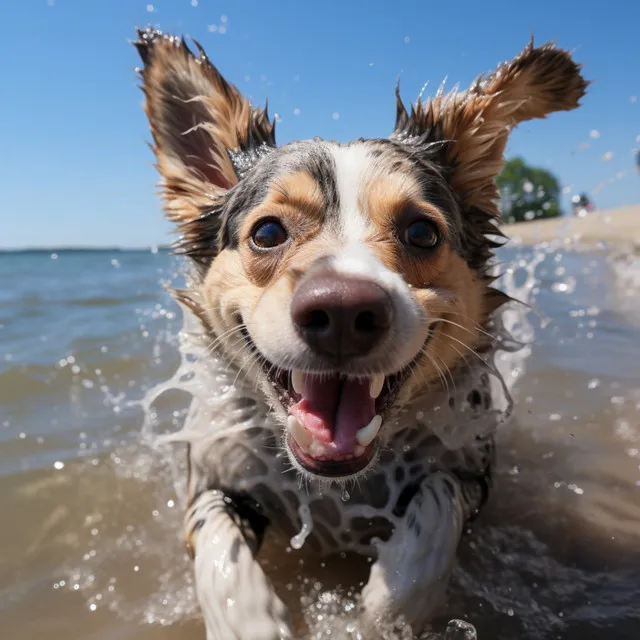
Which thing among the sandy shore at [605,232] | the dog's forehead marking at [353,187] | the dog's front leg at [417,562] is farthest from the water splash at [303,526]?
the sandy shore at [605,232]

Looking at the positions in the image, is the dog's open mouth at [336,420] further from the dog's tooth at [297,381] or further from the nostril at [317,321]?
the nostril at [317,321]

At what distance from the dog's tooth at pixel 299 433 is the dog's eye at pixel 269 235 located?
79cm

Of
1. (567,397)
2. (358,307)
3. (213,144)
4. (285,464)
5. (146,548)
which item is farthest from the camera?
(567,397)

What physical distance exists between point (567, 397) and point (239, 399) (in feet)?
9.64

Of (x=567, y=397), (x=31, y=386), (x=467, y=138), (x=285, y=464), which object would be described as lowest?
(x=31, y=386)

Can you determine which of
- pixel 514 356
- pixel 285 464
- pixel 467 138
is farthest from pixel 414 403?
pixel 514 356

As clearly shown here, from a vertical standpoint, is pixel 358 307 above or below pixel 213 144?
below

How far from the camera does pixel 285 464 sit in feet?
9.73

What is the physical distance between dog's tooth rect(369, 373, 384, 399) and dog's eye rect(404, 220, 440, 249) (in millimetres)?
609

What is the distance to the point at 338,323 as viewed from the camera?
7.13 ft

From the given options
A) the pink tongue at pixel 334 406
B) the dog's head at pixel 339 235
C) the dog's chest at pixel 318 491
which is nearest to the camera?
the dog's head at pixel 339 235

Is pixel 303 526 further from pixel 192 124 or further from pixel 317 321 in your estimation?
pixel 192 124

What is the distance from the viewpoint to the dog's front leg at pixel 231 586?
232 centimetres

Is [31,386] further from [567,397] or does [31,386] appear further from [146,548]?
[567,397]
